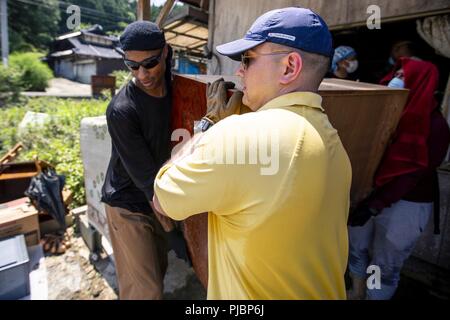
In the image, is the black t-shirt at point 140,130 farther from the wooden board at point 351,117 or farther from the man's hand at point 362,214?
the man's hand at point 362,214

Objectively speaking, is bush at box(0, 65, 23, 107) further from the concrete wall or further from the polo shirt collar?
the polo shirt collar

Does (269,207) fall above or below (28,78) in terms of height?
below

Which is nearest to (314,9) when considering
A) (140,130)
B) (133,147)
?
(140,130)

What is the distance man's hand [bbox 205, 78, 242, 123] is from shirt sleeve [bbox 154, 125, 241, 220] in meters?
0.32

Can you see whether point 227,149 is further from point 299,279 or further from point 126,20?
point 126,20

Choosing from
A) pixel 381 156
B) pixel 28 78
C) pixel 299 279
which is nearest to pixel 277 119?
pixel 299 279

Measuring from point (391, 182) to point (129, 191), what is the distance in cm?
203

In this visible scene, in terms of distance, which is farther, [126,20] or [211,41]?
[126,20]

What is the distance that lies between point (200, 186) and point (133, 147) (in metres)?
1.12

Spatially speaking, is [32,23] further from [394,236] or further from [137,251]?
[394,236]

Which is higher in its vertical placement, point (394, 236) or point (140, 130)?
point (140, 130)

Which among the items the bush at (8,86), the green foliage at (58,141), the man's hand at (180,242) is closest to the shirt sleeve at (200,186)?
the man's hand at (180,242)

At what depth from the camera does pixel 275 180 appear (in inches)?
36.1

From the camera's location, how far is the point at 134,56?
179 centimetres
